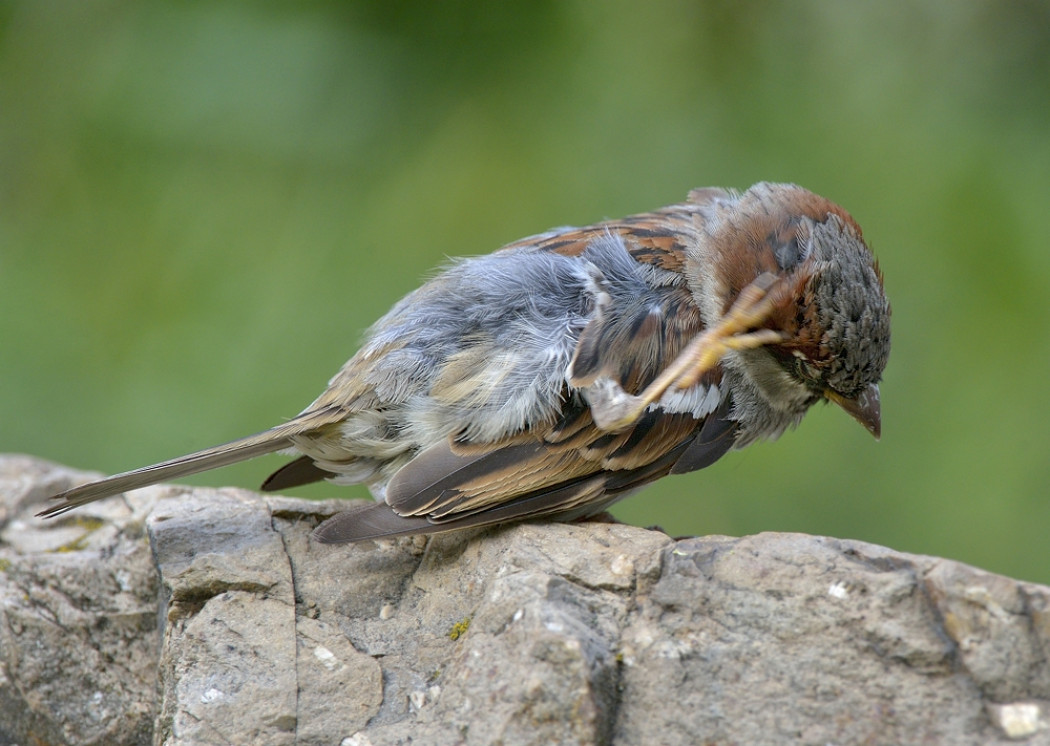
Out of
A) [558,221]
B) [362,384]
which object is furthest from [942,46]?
[362,384]

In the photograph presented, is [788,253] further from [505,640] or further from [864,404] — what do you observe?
[505,640]

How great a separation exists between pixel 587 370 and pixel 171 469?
1.20 m

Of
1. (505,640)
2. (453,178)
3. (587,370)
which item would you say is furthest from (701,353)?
(453,178)

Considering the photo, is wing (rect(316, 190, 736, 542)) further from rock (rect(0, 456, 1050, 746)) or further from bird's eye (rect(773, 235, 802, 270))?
bird's eye (rect(773, 235, 802, 270))

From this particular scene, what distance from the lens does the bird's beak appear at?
3.18 meters

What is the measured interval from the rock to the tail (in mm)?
131

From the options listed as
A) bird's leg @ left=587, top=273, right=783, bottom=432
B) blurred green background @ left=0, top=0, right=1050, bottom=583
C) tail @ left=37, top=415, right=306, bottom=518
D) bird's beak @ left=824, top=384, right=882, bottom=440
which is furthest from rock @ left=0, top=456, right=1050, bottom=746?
blurred green background @ left=0, top=0, right=1050, bottom=583

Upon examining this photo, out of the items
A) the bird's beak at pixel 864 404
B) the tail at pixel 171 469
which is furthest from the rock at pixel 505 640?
the bird's beak at pixel 864 404

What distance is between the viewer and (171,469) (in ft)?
9.85

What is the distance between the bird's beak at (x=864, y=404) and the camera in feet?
10.4

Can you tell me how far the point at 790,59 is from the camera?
5473 millimetres

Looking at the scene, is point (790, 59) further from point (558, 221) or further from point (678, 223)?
point (678, 223)

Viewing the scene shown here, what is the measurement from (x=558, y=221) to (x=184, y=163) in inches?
74.8

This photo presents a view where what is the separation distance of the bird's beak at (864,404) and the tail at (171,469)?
1.59m
